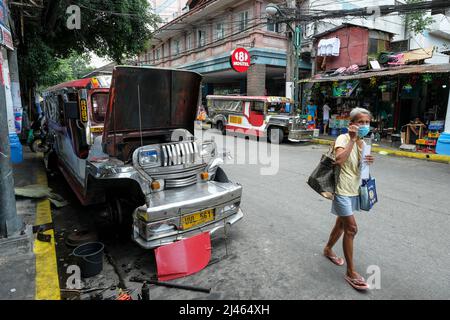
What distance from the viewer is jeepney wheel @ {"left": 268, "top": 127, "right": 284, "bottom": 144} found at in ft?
43.4

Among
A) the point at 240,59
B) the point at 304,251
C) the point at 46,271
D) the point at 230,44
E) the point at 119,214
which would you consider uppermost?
the point at 230,44

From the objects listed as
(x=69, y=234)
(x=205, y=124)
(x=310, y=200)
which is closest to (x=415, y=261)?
(x=310, y=200)

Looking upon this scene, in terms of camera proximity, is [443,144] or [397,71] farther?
[397,71]

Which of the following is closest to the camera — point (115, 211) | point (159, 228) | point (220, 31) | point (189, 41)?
point (159, 228)

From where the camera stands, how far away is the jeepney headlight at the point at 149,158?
12.4ft

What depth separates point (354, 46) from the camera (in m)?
14.4

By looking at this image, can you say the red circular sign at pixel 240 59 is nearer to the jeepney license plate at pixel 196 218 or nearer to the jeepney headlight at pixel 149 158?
the jeepney headlight at pixel 149 158

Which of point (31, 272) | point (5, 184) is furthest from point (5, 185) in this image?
point (31, 272)

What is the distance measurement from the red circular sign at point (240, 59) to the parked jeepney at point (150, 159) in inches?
468

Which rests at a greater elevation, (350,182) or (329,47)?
(329,47)

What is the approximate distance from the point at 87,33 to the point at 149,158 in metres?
11.3

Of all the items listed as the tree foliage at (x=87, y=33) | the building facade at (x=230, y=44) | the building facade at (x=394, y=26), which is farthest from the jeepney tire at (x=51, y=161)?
the building facade at (x=394, y=26)

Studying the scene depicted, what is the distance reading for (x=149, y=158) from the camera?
3.85 metres

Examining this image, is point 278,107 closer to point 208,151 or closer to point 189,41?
point 208,151
